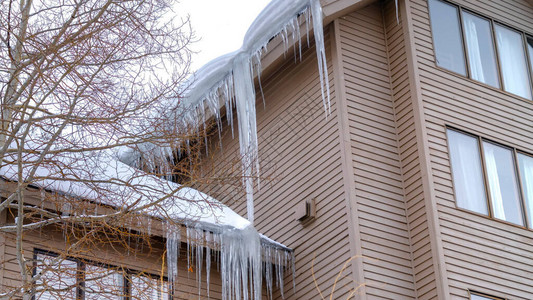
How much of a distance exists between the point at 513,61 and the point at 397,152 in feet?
9.69

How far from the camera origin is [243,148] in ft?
43.4

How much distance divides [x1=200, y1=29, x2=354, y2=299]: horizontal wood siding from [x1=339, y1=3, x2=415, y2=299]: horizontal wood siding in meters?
0.27

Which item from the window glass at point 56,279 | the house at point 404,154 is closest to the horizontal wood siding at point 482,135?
the house at point 404,154

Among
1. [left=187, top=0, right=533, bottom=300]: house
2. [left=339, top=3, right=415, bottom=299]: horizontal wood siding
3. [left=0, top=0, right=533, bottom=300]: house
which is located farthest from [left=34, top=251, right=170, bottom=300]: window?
[left=339, top=3, right=415, bottom=299]: horizontal wood siding

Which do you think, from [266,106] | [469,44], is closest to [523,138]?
[469,44]

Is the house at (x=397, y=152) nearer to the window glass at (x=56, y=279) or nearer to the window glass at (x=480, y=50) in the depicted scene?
the window glass at (x=480, y=50)

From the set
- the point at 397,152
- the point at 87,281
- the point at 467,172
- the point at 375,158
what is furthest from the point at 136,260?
the point at 467,172

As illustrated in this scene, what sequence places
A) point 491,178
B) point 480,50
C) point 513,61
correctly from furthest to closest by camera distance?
point 513,61 → point 480,50 → point 491,178

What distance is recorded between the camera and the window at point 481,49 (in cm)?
1332

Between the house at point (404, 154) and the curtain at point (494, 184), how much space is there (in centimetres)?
2

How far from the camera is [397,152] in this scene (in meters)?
12.5

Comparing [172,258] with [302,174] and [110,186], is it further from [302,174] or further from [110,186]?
[110,186]

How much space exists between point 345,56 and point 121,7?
19.0 ft

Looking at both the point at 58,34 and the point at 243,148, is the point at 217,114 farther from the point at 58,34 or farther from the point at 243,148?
the point at 58,34
